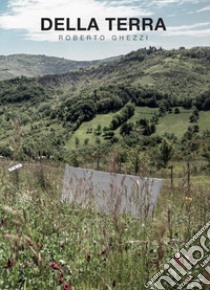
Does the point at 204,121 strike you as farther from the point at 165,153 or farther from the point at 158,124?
the point at 165,153

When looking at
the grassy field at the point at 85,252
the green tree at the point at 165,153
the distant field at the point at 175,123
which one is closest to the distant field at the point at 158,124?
the distant field at the point at 175,123

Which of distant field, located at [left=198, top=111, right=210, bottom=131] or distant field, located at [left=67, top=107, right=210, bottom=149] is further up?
distant field, located at [left=198, top=111, right=210, bottom=131]

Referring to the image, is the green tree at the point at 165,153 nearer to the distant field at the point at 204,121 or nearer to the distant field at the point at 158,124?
the distant field at the point at 158,124

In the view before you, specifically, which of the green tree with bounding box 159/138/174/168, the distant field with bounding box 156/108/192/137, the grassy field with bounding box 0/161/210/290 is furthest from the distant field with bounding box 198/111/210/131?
the grassy field with bounding box 0/161/210/290

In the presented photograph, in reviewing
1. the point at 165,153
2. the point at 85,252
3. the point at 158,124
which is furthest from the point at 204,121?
the point at 85,252

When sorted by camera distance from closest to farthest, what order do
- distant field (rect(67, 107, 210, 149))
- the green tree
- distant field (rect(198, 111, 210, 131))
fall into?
the green tree → distant field (rect(198, 111, 210, 131)) → distant field (rect(67, 107, 210, 149))

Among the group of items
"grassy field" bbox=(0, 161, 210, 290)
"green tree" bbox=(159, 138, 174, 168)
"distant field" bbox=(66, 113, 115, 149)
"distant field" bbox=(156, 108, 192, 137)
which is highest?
"grassy field" bbox=(0, 161, 210, 290)

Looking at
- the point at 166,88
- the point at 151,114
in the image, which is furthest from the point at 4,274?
the point at 166,88

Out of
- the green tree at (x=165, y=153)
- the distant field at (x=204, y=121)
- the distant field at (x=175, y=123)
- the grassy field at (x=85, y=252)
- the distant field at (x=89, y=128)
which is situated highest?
the grassy field at (x=85, y=252)

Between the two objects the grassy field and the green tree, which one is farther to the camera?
the green tree

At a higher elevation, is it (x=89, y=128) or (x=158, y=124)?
(x=158, y=124)

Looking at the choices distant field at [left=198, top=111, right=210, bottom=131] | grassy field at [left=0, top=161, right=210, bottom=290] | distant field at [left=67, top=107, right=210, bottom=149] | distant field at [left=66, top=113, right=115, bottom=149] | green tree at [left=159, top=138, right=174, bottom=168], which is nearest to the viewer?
grassy field at [left=0, top=161, right=210, bottom=290]

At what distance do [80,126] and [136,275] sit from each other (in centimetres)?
14207

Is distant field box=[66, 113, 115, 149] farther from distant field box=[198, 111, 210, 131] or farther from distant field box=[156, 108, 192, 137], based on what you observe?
distant field box=[198, 111, 210, 131]
